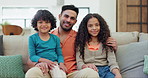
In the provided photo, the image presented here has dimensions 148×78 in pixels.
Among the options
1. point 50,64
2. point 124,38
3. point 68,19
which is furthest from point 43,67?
point 124,38

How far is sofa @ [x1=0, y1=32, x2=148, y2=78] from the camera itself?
1.78 meters

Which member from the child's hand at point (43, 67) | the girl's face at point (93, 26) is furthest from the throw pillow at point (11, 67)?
the girl's face at point (93, 26)

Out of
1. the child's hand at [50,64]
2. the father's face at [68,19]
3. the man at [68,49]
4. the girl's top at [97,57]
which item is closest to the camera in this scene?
the man at [68,49]

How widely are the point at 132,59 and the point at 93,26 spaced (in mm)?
480

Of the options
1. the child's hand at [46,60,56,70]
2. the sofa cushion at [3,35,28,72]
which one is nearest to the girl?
the child's hand at [46,60,56,70]

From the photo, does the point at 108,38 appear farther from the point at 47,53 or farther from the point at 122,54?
the point at 47,53

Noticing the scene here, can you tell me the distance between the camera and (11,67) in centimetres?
178

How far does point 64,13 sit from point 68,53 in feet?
1.42

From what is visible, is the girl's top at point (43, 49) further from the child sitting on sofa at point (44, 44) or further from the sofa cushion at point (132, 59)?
the sofa cushion at point (132, 59)

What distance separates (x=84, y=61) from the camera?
5.90 ft

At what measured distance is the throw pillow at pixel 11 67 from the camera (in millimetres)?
1757

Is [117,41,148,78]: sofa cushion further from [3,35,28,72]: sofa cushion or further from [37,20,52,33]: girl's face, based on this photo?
[3,35,28,72]: sofa cushion

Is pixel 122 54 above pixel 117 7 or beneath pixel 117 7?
beneath

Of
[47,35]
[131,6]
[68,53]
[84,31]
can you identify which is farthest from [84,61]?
[131,6]
